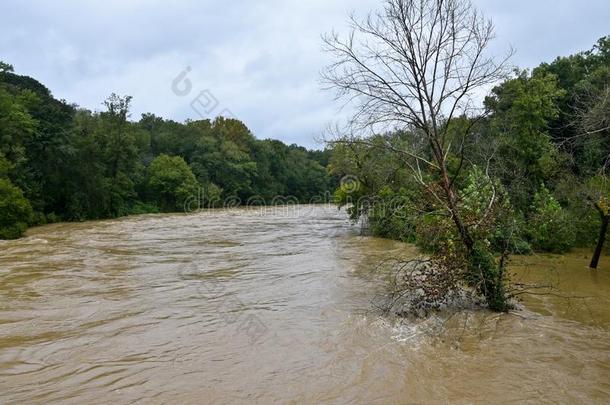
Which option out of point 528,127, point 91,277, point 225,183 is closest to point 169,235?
point 91,277

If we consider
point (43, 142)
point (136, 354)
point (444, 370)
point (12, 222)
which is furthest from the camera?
point (43, 142)

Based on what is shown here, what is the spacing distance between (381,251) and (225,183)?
1701 inches

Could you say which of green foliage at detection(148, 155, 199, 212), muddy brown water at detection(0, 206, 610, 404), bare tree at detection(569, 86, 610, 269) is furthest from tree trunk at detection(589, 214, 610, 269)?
green foliage at detection(148, 155, 199, 212)

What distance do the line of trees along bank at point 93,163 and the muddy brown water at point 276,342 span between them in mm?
15424

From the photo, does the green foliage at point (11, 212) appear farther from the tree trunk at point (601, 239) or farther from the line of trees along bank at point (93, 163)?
the tree trunk at point (601, 239)

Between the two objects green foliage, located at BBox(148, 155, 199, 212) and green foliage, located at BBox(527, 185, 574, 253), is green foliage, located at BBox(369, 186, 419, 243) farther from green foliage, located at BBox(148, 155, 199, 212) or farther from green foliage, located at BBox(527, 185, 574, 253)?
green foliage, located at BBox(148, 155, 199, 212)

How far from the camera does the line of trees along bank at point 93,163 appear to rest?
2683cm

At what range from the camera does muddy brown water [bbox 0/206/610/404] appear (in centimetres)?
484

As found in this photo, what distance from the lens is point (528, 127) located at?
19.0 m

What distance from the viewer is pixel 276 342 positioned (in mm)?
6461

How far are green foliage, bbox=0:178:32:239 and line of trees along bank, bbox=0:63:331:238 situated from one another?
41 millimetres

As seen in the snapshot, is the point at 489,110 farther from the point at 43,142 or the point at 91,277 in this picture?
the point at 43,142

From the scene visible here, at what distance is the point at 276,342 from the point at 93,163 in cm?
3231

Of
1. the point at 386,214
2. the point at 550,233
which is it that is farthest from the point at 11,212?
the point at 550,233
